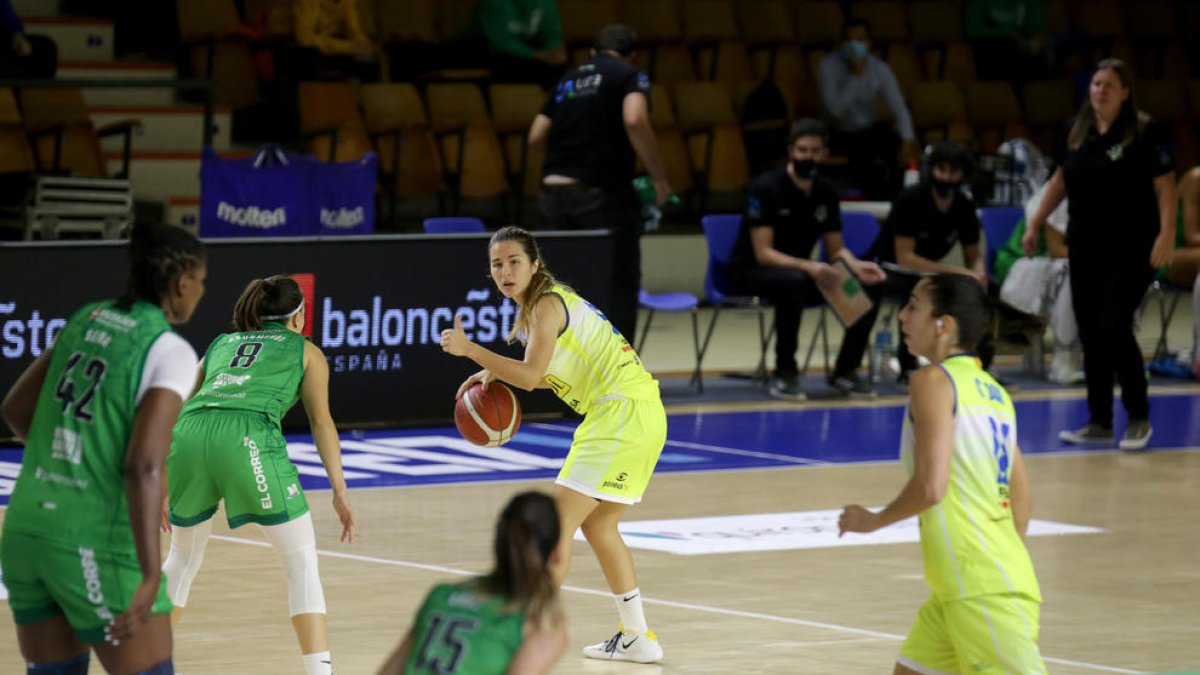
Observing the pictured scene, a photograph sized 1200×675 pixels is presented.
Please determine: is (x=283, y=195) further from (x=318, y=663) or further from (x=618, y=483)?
(x=318, y=663)

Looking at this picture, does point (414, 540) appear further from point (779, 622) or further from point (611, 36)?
point (611, 36)

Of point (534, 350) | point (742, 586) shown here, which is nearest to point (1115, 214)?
point (742, 586)

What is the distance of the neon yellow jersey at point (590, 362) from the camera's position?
730 centimetres

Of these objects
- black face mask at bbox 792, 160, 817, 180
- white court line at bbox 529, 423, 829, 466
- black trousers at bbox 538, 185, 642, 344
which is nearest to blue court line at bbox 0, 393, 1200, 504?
white court line at bbox 529, 423, 829, 466

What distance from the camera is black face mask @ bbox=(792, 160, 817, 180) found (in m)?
13.7

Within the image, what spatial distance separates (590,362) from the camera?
7324mm

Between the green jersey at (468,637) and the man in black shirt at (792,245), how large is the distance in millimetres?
9729

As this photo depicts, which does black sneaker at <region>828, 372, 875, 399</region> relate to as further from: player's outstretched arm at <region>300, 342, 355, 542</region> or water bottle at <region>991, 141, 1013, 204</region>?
player's outstretched arm at <region>300, 342, 355, 542</region>

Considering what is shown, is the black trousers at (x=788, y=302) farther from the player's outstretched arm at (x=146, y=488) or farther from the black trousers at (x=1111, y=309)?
the player's outstretched arm at (x=146, y=488)

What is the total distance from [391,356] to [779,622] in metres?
5.05

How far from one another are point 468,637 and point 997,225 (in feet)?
39.4

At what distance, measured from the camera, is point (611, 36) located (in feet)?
43.4

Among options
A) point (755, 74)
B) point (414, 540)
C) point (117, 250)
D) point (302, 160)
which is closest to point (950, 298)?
point (414, 540)

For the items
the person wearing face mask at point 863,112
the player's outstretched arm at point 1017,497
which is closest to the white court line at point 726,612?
the player's outstretched arm at point 1017,497
